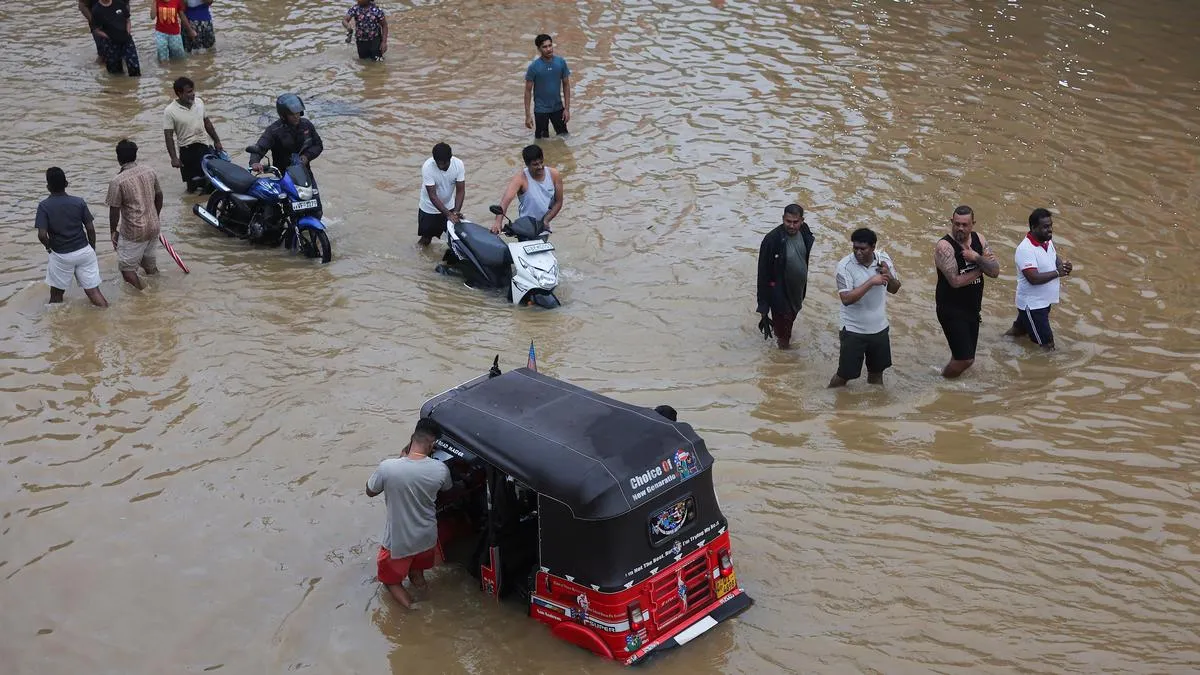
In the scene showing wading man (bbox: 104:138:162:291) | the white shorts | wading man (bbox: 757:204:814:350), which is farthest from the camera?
wading man (bbox: 104:138:162:291)

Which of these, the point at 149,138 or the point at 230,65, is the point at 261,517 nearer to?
the point at 149,138

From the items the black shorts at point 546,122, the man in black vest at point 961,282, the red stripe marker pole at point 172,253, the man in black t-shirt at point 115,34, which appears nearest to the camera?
the man in black vest at point 961,282

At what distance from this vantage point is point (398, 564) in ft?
22.8

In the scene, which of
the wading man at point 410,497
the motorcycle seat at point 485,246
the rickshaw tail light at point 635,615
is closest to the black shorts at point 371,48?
the motorcycle seat at point 485,246

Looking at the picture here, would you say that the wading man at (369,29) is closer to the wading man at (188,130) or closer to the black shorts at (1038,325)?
the wading man at (188,130)

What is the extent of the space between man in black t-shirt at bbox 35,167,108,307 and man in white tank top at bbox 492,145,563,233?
394 cm

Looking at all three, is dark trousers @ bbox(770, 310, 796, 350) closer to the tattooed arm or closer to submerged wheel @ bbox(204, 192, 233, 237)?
the tattooed arm

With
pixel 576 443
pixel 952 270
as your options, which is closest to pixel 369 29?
pixel 952 270

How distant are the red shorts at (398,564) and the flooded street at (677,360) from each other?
297 millimetres

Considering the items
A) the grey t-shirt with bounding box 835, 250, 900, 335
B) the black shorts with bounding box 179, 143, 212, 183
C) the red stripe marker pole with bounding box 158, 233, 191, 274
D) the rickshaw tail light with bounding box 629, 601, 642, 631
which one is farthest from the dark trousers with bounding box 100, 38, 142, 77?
the rickshaw tail light with bounding box 629, 601, 642, 631

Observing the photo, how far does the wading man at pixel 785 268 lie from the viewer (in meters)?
9.93

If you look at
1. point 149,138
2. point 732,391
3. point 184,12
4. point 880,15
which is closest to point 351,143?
point 149,138

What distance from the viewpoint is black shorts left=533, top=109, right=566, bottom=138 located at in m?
15.8

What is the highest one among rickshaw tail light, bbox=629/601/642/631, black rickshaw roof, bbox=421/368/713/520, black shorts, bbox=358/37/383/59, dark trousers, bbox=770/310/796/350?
black shorts, bbox=358/37/383/59
